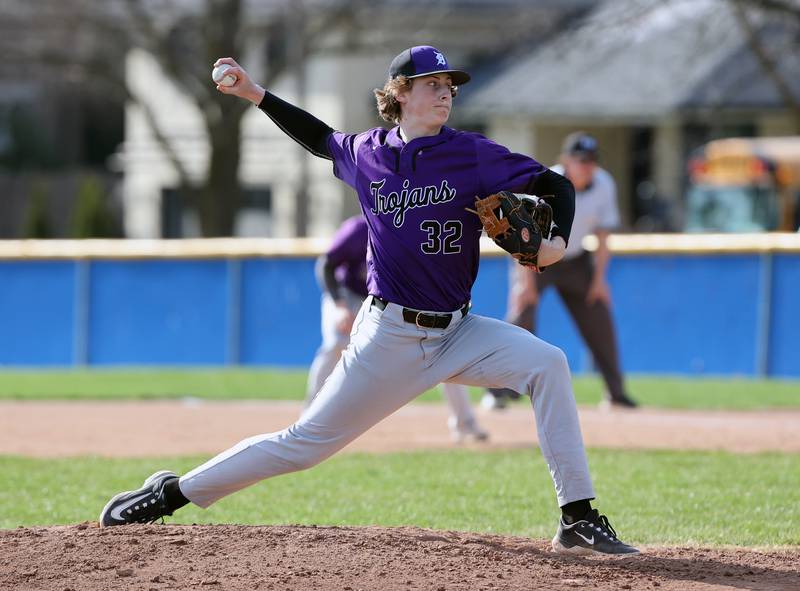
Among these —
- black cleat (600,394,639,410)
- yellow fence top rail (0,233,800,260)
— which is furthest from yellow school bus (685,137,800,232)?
black cleat (600,394,639,410)

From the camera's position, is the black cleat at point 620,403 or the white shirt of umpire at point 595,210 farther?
the black cleat at point 620,403

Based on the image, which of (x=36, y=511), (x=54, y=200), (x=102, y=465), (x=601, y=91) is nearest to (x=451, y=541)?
(x=36, y=511)

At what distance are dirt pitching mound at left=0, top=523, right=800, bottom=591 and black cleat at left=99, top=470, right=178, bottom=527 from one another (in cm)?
7

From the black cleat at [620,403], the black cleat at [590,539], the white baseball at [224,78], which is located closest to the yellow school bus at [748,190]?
the black cleat at [620,403]

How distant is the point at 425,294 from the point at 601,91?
2759 cm

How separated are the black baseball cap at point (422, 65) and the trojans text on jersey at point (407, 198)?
1.37 ft

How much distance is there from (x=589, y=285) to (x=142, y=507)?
6.11 metres

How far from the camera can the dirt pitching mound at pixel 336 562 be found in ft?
15.9

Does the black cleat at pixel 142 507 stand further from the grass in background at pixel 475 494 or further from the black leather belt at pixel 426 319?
the black leather belt at pixel 426 319

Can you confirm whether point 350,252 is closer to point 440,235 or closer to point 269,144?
point 440,235

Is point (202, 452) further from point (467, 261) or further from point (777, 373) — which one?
point (777, 373)

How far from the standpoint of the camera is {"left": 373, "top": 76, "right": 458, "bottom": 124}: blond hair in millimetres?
5309

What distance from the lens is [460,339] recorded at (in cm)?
539

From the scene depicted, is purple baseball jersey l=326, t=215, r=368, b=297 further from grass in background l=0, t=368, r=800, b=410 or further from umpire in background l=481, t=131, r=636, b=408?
grass in background l=0, t=368, r=800, b=410
